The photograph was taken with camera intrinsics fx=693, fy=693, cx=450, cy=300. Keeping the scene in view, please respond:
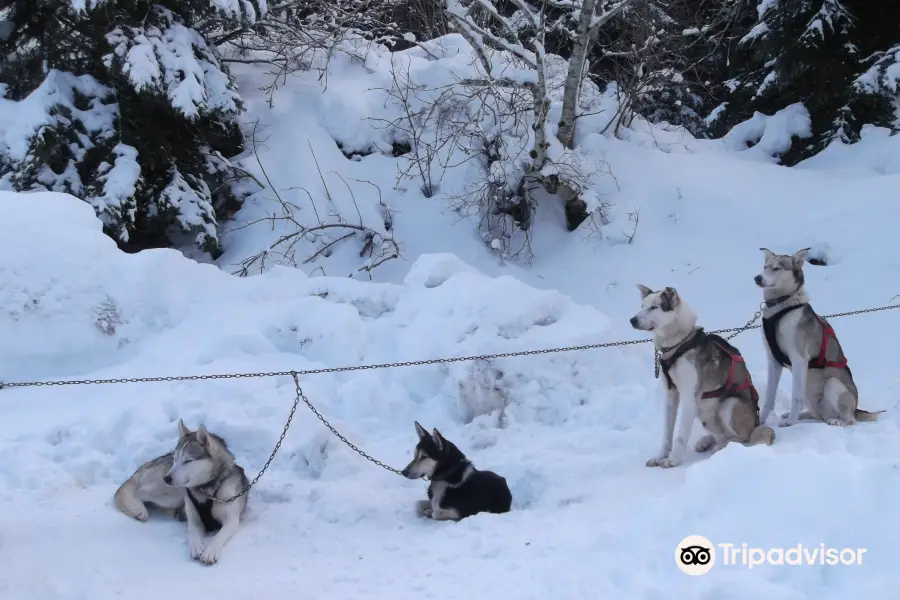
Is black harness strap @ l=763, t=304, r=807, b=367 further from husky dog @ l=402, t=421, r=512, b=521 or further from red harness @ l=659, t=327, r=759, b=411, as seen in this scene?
husky dog @ l=402, t=421, r=512, b=521

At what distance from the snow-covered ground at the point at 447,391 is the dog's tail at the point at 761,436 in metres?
0.25

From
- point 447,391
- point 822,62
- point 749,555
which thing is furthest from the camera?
point 822,62

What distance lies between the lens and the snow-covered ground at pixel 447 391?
3.69 metres

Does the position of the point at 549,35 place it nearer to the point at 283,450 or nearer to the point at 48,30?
the point at 48,30

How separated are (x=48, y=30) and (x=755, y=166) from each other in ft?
37.8

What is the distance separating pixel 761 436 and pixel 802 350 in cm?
94

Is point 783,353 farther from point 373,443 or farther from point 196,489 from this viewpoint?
point 196,489

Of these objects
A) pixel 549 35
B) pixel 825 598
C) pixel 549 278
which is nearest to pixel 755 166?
pixel 549 278

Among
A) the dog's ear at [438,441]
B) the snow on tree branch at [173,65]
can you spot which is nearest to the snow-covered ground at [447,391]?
the dog's ear at [438,441]

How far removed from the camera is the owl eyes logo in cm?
328

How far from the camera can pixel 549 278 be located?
440 inches

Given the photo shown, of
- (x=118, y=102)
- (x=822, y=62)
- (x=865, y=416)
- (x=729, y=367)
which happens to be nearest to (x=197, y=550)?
(x=729, y=367)

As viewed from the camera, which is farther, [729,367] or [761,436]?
[729,367]

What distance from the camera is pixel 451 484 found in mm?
5086
